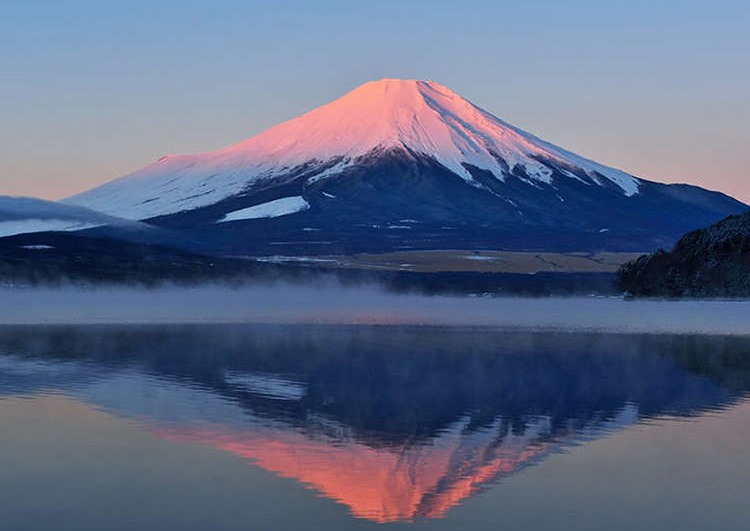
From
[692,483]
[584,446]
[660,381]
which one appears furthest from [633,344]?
[692,483]

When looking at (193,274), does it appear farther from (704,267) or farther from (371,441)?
(371,441)

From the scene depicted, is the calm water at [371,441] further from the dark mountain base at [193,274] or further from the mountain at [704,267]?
the dark mountain base at [193,274]

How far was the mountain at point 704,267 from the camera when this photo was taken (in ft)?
388

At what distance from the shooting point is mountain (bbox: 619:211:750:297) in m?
118

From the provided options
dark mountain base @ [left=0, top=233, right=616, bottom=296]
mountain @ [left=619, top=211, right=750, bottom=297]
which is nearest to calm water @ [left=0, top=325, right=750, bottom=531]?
mountain @ [left=619, top=211, right=750, bottom=297]

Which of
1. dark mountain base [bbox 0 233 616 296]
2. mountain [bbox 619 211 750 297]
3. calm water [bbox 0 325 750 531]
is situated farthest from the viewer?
dark mountain base [bbox 0 233 616 296]

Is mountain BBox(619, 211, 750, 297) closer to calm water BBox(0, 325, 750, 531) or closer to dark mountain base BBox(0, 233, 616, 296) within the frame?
dark mountain base BBox(0, 233, 616, 296)

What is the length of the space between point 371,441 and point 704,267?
99.5 meters

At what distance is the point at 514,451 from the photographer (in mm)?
25188

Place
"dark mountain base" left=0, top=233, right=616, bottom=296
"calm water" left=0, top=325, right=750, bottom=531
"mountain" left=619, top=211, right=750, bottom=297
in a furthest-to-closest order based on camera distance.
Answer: "dark mountain base" left=0, top=233, right=616, bottom=296 < "mountain" left=619, top=211, right=750, bottom=297 < "calm water" left=0, top=325, right=750, bottom=531

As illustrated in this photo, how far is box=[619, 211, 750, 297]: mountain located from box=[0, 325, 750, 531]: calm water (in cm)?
7335

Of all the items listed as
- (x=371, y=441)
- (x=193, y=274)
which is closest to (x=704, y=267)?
(x=193, y=274)

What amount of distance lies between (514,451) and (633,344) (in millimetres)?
30487

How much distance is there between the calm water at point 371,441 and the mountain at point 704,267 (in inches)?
2888
